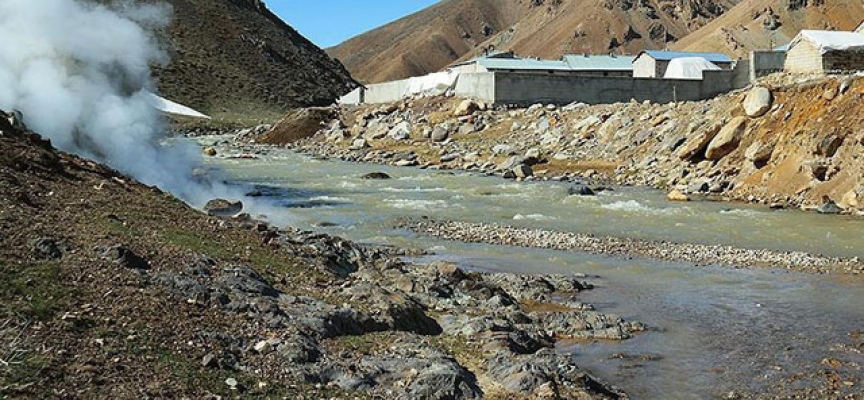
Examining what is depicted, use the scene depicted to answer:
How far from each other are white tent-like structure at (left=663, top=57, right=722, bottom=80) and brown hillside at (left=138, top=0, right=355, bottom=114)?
53405mm

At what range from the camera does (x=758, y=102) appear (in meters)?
30.0

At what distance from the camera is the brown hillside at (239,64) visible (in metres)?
99.8

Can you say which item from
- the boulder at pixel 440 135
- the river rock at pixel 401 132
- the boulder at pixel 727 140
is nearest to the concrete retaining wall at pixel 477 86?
the boulder at pixel 440 135

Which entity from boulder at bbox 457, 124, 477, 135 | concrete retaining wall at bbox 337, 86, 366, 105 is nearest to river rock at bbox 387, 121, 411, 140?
boulder at bbox 457, 124, 477, 135

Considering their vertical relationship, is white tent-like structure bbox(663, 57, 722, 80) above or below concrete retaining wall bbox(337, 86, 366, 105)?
above

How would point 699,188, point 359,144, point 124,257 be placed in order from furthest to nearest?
point 359,144, point 699,188, point 124,257

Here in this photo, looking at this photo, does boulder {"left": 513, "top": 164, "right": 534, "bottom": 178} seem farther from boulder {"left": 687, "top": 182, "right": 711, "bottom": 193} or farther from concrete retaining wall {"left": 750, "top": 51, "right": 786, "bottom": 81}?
concrete retaining wall {"left": 750, "top": 51, "right": 786, "bottom": 81}

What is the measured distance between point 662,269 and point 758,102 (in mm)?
15945

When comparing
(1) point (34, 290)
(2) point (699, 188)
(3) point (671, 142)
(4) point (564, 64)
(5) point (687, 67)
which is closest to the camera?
(1) point (34, 290)

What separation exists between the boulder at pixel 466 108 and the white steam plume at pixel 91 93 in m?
24.7

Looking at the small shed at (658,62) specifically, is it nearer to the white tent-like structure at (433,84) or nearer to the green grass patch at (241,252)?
the white tent-like structure at (433,84)

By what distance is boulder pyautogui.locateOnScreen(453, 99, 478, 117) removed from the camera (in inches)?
1940

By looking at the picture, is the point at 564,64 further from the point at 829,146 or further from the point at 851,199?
the point at 851,199

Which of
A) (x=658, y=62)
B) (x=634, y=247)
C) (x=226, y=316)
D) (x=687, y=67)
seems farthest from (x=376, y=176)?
(x=658, y=62)
